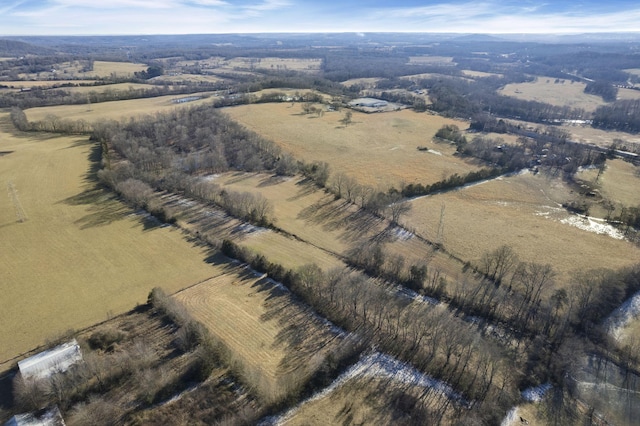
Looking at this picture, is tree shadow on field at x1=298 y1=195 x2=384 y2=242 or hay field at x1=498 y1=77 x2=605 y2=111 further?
hay field at x1=498 y1=77 x2=605 y2=111

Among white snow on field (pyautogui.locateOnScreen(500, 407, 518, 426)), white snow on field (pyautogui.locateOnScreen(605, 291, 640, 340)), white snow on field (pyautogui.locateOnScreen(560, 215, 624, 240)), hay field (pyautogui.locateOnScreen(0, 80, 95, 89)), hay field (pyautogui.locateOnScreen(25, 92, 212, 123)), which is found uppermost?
hay field (pyautogui.locateOnScreen(0, 80, 95, 89))

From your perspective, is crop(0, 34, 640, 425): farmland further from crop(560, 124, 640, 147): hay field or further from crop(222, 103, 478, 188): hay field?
crop(560, 124, 640, 147): hay field

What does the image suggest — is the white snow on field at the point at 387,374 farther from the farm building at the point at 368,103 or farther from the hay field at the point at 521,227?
the farm building at the point at 368,103

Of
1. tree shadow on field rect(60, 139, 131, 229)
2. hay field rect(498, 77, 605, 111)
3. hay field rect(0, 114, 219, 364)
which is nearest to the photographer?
hay field rect(0, 114, 219, 364)

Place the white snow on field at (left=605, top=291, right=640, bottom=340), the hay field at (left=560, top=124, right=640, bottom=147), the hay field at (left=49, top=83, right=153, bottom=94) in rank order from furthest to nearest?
→ the hay field at (left=49, top=83, right=153, bottom=94), the hay field at (left=560, top=124, right=640, bottom=147), the white snow on field at (left=605, top=291, right=640, bottom=340)

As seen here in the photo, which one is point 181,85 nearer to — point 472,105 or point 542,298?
point 472,105

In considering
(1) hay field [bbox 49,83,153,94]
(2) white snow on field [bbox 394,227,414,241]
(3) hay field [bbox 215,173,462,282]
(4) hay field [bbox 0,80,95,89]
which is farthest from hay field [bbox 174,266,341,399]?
(4) hay field [bbox 0,80,95,89]

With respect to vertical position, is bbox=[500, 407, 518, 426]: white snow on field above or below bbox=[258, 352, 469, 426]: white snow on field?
below

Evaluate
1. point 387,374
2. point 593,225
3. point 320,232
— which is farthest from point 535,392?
point 593,225
